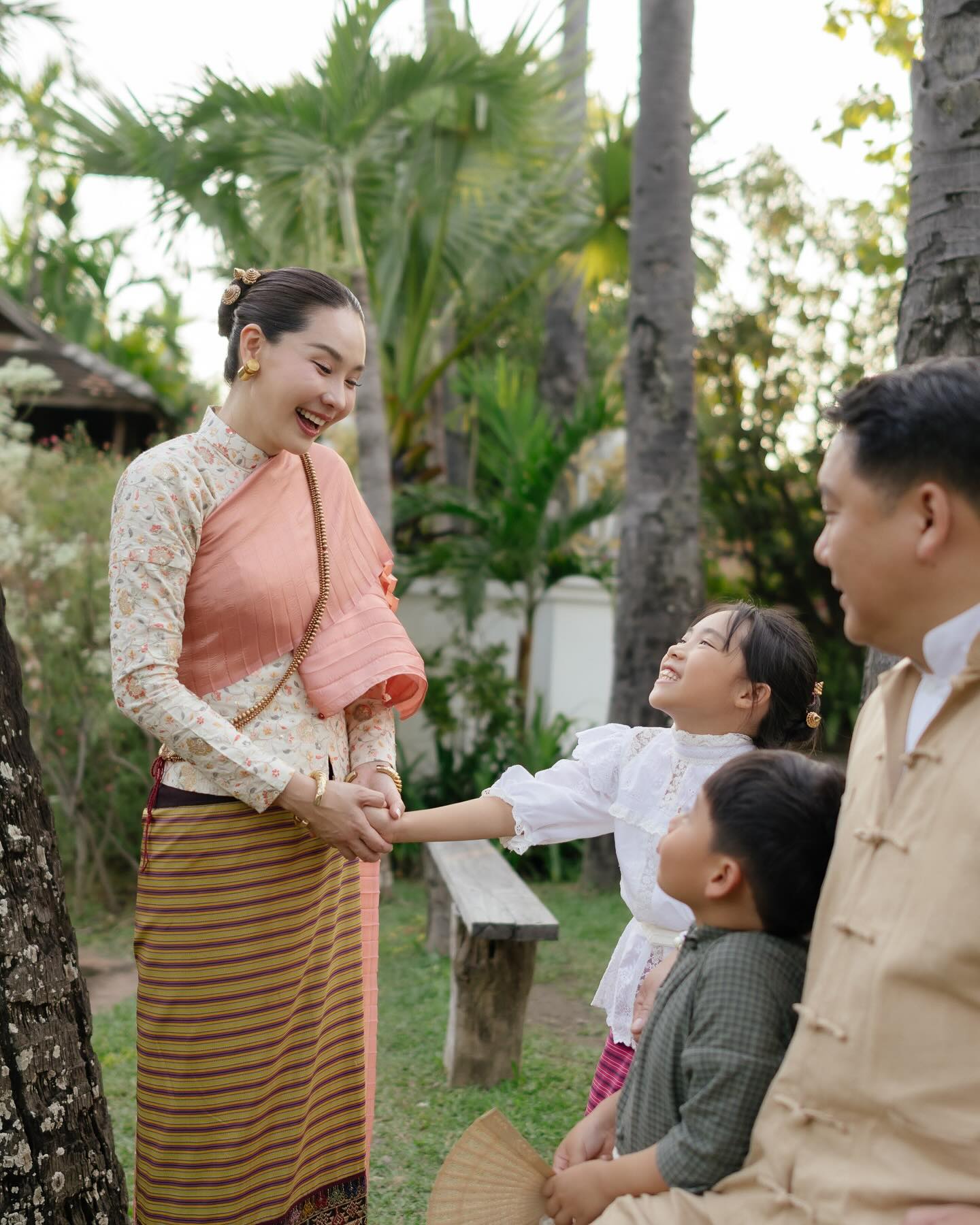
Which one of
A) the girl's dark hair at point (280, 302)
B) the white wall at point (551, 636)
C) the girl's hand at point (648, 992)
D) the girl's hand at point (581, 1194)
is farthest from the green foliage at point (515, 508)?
the girl's hand at point (581, 1194)

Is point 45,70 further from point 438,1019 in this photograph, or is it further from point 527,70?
point 438,1019

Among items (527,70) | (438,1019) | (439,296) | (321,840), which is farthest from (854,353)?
(321,840)

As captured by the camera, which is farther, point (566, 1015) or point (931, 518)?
point (566, 1015)

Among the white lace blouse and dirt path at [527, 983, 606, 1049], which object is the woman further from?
dirt path at [527, 983, 606, 1049]

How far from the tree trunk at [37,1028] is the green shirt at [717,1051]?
1.16 m

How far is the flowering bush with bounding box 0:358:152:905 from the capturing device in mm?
7043

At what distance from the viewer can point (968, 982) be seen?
51.9 inches

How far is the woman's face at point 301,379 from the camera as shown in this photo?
2393 mm

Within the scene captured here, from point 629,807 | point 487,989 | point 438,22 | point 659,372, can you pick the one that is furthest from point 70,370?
point 629,807

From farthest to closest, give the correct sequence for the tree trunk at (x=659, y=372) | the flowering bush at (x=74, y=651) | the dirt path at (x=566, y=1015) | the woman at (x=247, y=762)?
the flowering bush at (x=74, y=651) → the tree trunk at (x=659, y=372) → the dirt path at (x=566, y=1015) → the woman at (x=247, y=762)

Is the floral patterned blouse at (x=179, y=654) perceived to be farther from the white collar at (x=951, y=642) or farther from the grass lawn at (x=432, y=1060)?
the grass lawn at (x=432, y=1060)

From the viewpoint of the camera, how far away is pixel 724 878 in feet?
5.18

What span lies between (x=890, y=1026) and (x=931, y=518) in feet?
1.87

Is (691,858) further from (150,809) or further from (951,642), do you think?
(150,809)
